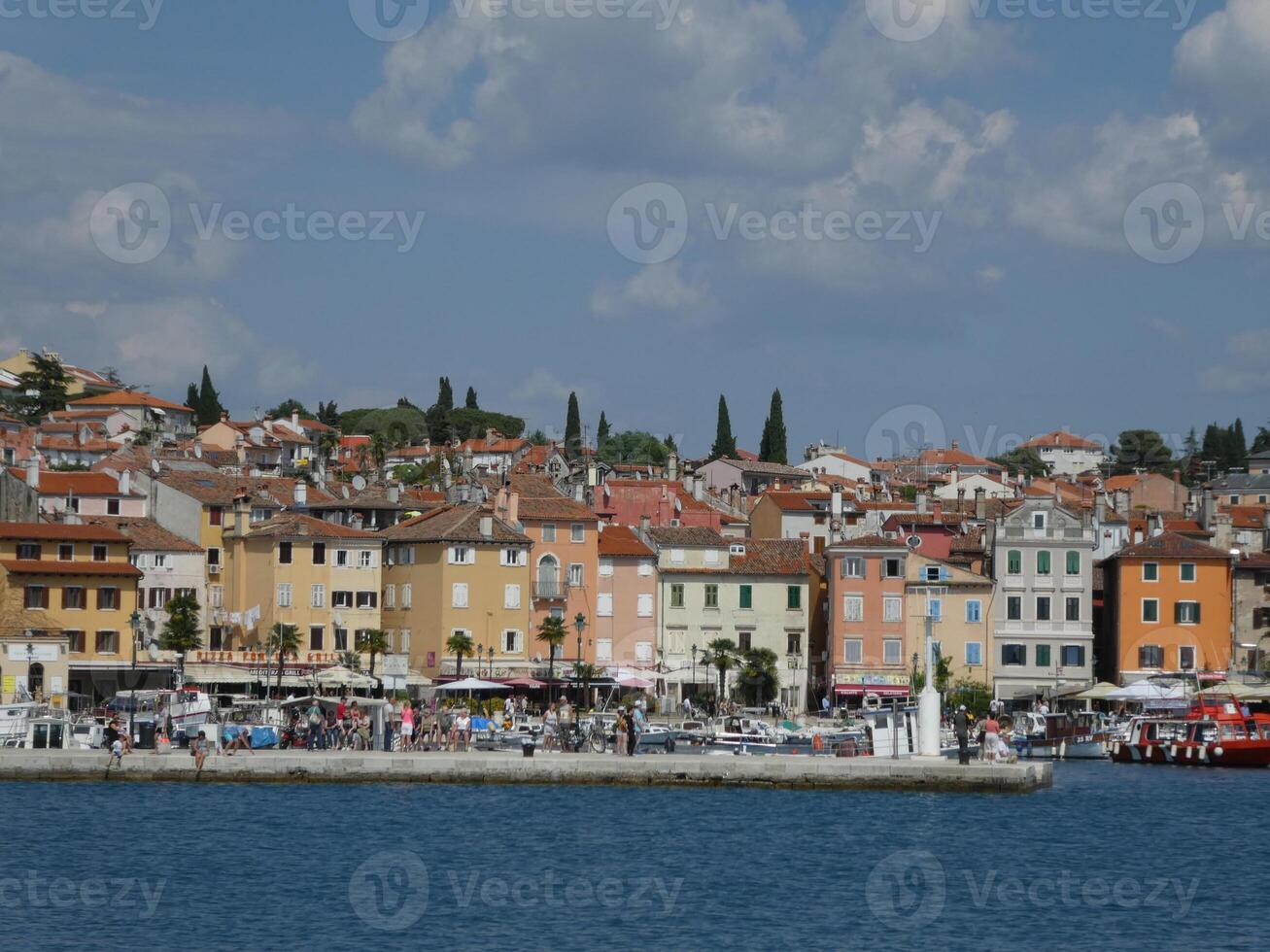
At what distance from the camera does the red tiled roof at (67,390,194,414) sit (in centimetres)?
17225

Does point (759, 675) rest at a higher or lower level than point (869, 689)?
higher

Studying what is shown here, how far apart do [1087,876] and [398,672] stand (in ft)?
134

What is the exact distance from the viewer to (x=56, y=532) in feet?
245

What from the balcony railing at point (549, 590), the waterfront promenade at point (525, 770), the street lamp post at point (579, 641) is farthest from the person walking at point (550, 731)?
the balcony railing at point (549, 590)

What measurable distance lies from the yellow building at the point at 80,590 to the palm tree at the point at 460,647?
11.4 metres

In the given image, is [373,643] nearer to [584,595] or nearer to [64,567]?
[584,595]

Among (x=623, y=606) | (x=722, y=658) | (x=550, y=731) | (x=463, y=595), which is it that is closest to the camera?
(x=550, y=731)

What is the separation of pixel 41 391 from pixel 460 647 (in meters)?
110

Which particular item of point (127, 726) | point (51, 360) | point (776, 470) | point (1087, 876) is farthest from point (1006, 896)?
point (51, 360)

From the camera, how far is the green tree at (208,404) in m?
176

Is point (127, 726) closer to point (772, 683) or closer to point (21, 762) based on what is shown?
point (21, 762)

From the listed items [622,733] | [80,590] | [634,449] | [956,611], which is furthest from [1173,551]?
[634,449]

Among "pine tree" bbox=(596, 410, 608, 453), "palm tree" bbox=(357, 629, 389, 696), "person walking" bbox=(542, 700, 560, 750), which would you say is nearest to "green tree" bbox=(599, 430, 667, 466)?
"pine tree" bbox=(596, 410, 608, 453)

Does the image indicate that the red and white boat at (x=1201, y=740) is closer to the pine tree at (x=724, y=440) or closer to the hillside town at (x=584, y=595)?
the hillside town at (x=584, y=595)
